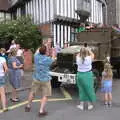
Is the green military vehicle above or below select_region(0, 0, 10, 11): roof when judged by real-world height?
below

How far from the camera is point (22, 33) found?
23062 mm

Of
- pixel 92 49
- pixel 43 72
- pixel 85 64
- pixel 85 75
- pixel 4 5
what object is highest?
pixel 4 5

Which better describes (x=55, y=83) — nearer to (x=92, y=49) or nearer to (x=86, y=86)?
(x=92, y=49)

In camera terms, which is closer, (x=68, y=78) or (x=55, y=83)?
(x=68, y=78)

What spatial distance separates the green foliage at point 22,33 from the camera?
75.0ft

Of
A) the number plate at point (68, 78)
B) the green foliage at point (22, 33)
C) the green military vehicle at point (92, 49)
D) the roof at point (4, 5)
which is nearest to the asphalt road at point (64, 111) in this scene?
the number plate at point (68, 78)

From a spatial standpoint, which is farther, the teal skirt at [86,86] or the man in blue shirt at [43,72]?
the teal skirt at [86,86]

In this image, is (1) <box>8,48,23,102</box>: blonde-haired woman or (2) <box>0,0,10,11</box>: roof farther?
(2) <box>0,0,10,11</box>: roof

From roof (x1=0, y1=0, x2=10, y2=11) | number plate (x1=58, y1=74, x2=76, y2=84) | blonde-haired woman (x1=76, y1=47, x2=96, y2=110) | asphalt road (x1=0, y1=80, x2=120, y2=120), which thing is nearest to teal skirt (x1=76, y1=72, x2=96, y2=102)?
blonde-haired woman (x1=76, y1=47, x2=96, y2=110)

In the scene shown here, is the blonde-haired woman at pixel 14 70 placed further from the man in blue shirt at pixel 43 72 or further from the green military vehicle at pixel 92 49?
the green military vehicle at pixel 92 49

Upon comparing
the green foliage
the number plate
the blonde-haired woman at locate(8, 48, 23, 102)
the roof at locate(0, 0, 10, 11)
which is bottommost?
the number plate

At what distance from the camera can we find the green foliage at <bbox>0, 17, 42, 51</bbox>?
75.0 feet

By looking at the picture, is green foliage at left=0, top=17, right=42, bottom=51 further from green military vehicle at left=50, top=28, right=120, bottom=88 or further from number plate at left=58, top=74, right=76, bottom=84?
number plate at left=58, top=74, right=76, bottom=84

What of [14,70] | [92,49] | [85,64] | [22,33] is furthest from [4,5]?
[85,64]
